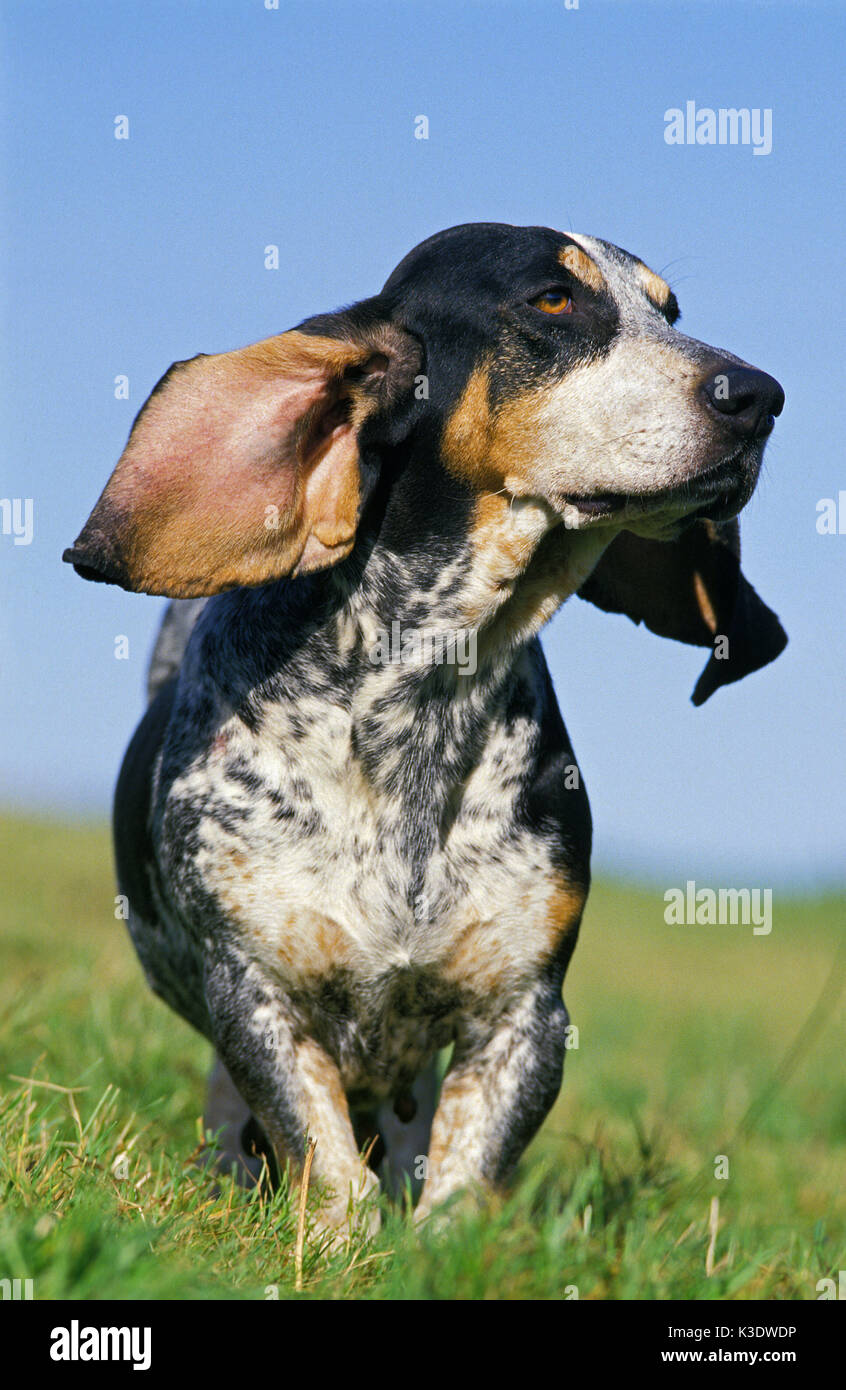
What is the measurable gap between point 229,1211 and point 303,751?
1.09 m

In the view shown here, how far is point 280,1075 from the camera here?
158 inches

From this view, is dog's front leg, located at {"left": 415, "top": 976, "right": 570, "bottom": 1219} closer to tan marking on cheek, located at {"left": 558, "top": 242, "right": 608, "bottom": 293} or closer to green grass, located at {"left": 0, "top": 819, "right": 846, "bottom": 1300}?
green grass, located at {"left": 0, "top": 819, "right": 846, "bottom": 1300}

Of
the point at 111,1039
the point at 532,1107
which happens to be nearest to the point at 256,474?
the point at 532,1107

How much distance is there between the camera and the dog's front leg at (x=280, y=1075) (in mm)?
3939

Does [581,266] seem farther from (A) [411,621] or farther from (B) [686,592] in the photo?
(B) [686,592]

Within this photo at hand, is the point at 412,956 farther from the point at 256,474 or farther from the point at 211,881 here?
the point at 256,474

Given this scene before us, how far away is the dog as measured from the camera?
3.93m

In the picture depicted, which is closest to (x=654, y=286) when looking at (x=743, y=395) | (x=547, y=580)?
(x=743, y=395)

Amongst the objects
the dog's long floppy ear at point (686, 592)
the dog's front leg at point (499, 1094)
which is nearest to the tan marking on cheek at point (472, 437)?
the dog's long floppy ear at point (686, 592)

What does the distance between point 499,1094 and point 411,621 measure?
3.82ft

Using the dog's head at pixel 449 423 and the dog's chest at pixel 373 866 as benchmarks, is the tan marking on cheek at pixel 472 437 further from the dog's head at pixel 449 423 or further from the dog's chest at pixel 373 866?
the dog's chest at pixel 373 866

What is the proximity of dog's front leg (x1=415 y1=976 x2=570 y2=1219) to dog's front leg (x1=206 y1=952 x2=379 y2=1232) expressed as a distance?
8.2 inches

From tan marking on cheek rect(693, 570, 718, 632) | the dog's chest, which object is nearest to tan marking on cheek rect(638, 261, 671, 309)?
tan marking on cheek rect(693, 570, 718, 632)
